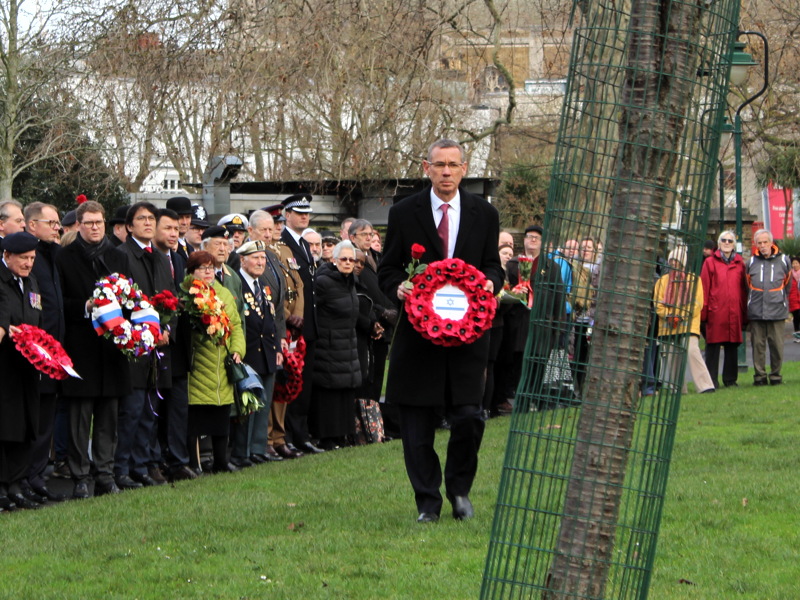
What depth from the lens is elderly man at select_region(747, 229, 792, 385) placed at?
61.9 feet

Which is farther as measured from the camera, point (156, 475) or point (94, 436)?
point (156, 475)

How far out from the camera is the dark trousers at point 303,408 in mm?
13305

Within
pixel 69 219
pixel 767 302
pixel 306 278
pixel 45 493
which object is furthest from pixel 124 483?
pixel 767 302

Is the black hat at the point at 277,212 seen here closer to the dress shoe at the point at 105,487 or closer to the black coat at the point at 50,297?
the black coat at the point at 50,297

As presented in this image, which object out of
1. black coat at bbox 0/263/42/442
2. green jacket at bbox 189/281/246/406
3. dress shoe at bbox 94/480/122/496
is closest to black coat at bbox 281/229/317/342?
green jacket at bbox 189/281/246/406

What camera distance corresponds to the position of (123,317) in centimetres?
1007

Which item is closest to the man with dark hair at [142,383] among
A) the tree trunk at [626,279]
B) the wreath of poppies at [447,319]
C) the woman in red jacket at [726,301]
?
the wreath of poppies at [447,319]

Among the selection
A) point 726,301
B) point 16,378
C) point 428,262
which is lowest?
point 16,378

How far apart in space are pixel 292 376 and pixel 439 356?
4879 millimetres

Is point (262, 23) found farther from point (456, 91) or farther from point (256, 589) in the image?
point (256, 589)

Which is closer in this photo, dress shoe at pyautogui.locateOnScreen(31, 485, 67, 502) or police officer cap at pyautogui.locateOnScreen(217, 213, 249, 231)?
dress shoe at pyautogui.locateOnScreen(31, 485, 67, 502)

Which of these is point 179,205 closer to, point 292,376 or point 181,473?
point 292,376

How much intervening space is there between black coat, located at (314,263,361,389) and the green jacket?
196cm

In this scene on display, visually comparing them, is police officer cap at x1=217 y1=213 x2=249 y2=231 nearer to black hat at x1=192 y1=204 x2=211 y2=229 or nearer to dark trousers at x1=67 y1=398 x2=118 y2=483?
black hat at x1=192 y1=204 x2=211 y2=229
